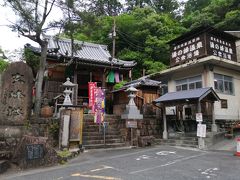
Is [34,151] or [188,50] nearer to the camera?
[34,151]

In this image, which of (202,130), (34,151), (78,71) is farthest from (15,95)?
(202,130)

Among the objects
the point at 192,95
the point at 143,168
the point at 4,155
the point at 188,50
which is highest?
the point at 188,50

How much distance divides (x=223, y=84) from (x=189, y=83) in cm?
282

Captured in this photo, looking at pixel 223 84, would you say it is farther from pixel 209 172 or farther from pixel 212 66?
pixel 209 172

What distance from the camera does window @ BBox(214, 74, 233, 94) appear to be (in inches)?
740

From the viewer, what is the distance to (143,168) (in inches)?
339

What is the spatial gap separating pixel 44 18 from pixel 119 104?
9.86 m

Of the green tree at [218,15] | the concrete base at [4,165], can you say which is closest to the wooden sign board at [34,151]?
the concrete base at [4,165]

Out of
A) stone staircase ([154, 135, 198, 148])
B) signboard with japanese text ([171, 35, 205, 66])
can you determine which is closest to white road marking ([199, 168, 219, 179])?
stone staircase ([154, 135, 198, 148])

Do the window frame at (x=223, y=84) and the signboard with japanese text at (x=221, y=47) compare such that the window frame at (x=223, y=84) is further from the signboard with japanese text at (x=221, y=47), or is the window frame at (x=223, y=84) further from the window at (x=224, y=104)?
the signboard with japanese text at (x=221, y=47)

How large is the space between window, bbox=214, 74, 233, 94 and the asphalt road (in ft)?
28.0

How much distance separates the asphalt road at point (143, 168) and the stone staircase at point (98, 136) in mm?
1799

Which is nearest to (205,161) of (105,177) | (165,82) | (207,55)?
(105,177)

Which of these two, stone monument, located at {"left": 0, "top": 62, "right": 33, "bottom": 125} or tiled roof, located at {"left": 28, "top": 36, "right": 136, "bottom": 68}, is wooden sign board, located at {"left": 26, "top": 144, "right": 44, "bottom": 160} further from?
tiled roof, located at {"left": 28, "top": 36, "right": 136, "bottom": 68}
